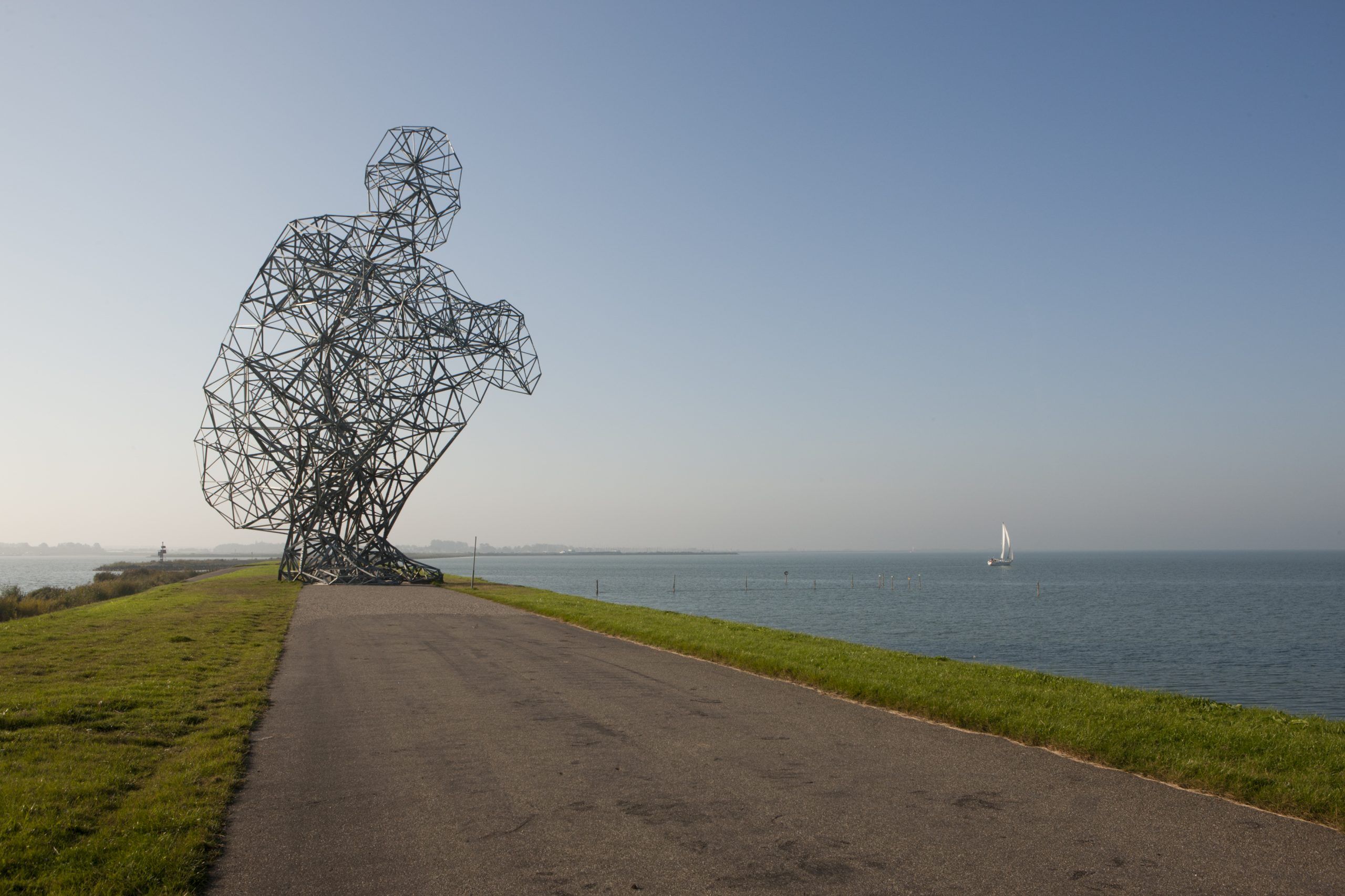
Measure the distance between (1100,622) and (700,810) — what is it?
172 ft

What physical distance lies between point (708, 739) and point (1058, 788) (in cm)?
365

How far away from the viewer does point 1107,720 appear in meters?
10.2

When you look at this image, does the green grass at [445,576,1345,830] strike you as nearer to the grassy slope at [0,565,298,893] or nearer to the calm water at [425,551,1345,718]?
the grassy slope at [0,565,298,893]

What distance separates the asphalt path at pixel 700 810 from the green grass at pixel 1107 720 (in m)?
0.39

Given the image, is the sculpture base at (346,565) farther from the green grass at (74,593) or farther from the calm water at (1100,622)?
the calm water at (1100,622)

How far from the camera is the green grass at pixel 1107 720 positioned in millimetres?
7812

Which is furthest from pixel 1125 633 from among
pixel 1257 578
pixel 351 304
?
pixel 1257 578

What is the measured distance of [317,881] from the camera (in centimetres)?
562

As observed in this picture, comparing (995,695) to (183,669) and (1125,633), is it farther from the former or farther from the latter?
(1125,633)

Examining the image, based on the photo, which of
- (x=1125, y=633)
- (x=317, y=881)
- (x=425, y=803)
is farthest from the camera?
(x=1125, y=633)

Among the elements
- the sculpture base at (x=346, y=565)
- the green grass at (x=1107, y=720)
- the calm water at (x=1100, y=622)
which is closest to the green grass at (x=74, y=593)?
the sculpture base at (x=346, y=565)

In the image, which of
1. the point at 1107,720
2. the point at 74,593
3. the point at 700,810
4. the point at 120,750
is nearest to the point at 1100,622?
the point at 1107,720

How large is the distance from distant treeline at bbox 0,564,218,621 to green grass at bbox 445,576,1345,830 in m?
26.0

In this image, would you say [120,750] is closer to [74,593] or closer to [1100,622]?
[74,593]
